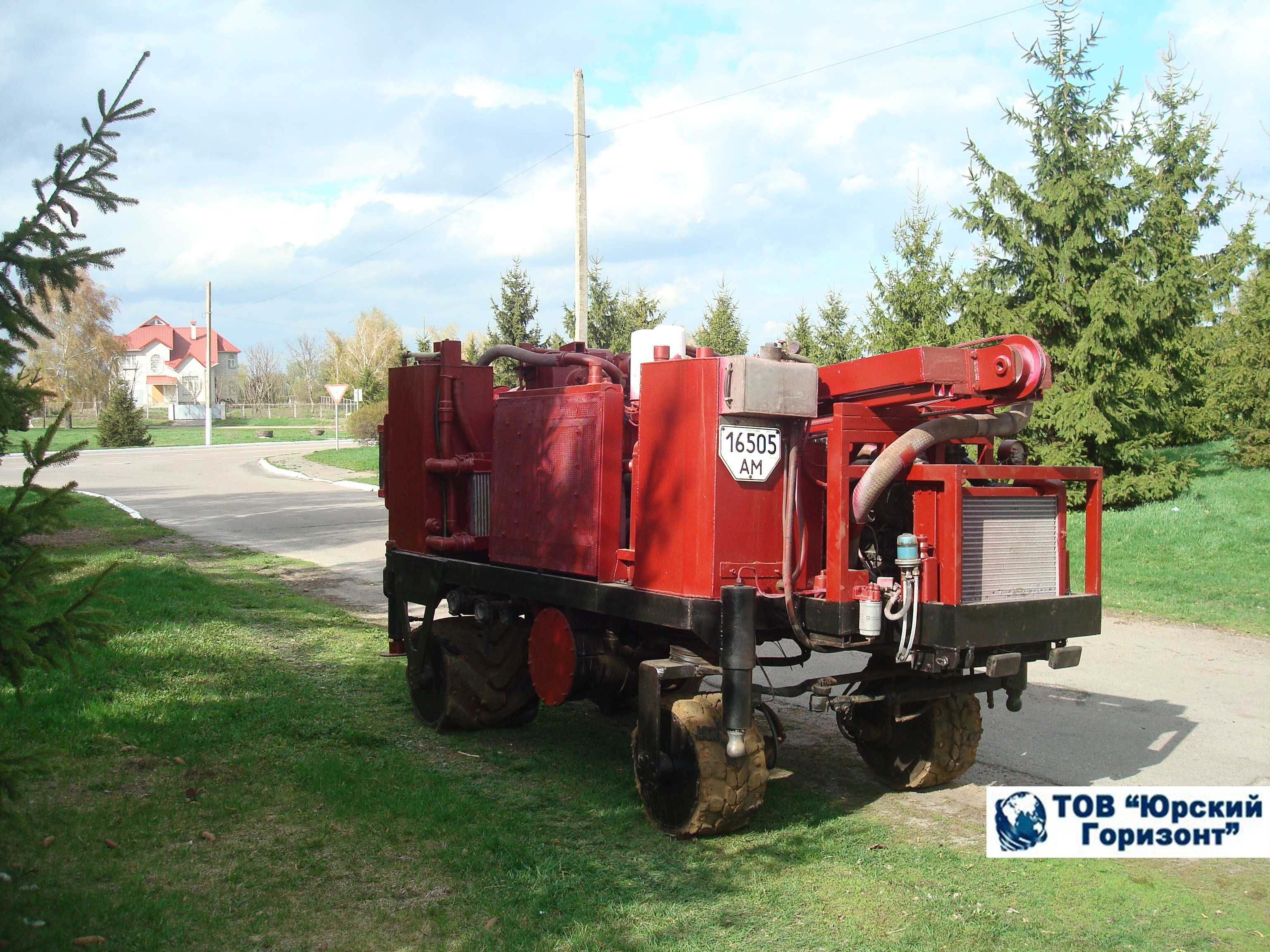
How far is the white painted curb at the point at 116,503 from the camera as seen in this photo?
2025 centimetres

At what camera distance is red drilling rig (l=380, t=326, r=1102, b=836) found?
4.86 meters

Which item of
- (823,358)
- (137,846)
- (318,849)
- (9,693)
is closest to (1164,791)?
(318,849)

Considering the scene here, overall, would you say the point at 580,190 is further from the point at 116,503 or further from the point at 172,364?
the point at 172,364

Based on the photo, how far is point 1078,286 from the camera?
1667 cm

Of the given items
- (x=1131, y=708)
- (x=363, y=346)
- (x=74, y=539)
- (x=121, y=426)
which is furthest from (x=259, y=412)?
(x=1131, y=708)

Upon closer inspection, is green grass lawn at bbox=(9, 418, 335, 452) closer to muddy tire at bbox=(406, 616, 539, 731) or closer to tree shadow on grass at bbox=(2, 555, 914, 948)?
tree shadow on grass at bbox=(2, 555, 914, 948)

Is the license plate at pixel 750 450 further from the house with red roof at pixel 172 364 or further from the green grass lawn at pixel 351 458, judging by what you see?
the house with red roof at pixel 172 364

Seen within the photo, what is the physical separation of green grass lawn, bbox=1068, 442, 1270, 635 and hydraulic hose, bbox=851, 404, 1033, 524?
5.16 m

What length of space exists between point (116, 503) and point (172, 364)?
91500 mm

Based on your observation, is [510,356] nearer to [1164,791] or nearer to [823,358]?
[1164,791]

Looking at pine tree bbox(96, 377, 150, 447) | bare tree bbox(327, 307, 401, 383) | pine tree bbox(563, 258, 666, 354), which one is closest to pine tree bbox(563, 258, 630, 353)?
pine tree bbox(563, 258, 666, 354)

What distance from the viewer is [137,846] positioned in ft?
15.9

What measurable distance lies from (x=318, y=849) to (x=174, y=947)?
1.02 m

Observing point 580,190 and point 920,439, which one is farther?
point 580,190
